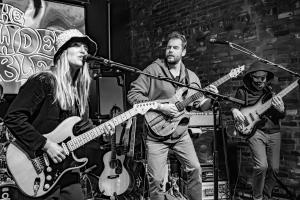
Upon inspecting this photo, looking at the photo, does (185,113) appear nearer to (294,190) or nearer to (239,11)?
(294,190)

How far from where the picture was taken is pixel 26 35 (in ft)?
17.8

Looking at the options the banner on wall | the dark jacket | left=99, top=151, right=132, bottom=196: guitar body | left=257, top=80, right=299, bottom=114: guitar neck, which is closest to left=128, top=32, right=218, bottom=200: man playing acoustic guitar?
left=257, top=80, right=299, bottom=114: guitar neck

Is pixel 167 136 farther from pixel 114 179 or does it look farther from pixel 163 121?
pixel 114 179

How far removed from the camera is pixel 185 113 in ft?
12.6

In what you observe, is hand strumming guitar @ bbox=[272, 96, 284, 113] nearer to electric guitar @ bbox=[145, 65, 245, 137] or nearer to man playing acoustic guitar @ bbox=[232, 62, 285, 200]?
man playing acoustic guitar @ bbox=[232, 62, 285, 200]

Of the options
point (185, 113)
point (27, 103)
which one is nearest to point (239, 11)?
point (185, 113)

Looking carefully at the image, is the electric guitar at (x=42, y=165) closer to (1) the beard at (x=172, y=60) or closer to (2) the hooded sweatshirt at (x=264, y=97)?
(1) the beard at (x=172, y=60)

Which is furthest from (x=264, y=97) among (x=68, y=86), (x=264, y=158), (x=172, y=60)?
(x=68, y=86)

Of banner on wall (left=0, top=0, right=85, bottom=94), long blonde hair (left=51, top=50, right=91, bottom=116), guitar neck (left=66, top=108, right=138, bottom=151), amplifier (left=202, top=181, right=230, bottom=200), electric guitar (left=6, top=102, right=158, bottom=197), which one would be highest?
banner on wall (left=0, top=0, right=85, bottom=94)

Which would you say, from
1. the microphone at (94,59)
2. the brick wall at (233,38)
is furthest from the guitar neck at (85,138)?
the brick wall at (233,38)

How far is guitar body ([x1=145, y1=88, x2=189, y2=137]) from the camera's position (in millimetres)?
3674

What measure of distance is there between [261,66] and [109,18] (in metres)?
3.52

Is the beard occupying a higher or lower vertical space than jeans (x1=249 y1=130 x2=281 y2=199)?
→ higher

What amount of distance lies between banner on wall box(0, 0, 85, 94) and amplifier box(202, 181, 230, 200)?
2.94 metres
